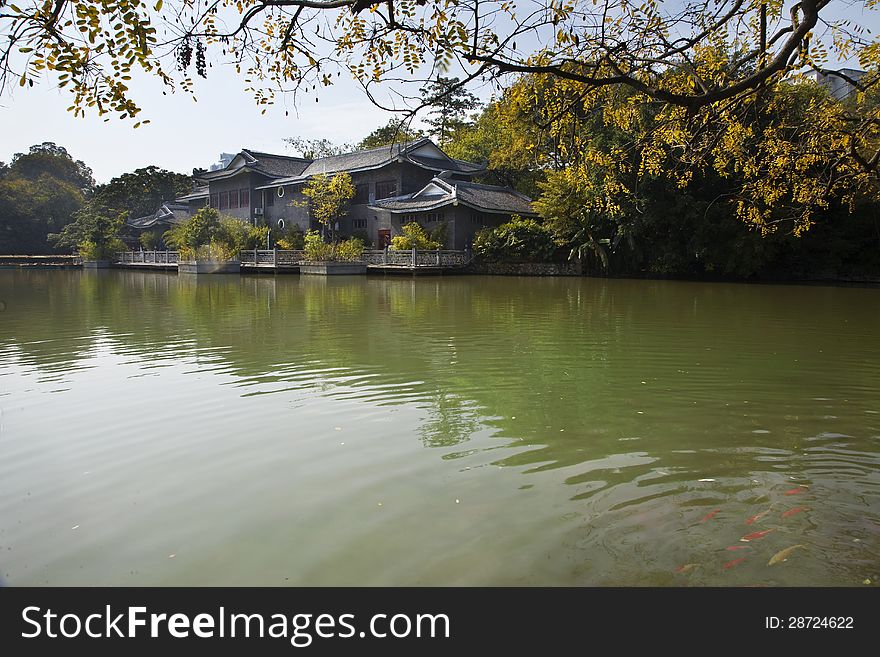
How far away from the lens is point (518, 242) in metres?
28.2

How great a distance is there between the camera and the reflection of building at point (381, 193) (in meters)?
29.8

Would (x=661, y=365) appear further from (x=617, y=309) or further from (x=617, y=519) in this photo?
(x=617, y=309)

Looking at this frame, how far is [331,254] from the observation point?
1188 inches

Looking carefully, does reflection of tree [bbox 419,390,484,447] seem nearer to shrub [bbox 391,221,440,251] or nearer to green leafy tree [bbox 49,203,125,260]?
shrub [bbox 391,221,440,251]

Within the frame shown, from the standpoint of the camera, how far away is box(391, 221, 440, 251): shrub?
2880 cm

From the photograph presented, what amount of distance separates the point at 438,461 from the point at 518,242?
24.9m

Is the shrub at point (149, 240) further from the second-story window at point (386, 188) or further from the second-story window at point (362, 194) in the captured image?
the second-story window at point (386, 188)

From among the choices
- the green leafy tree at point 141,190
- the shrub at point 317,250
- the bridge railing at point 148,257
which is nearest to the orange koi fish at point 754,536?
the shrub at point 317,250

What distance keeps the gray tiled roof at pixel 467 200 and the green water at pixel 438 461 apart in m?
21.1

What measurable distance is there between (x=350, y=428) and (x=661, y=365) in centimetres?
366

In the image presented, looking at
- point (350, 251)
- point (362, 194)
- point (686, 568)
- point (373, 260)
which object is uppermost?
point (362, 194)

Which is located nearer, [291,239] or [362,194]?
[291,239]

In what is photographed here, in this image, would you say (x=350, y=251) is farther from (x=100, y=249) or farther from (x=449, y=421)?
(x=449, y=421)

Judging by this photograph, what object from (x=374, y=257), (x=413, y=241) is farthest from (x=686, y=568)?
(x=374, y=257)
